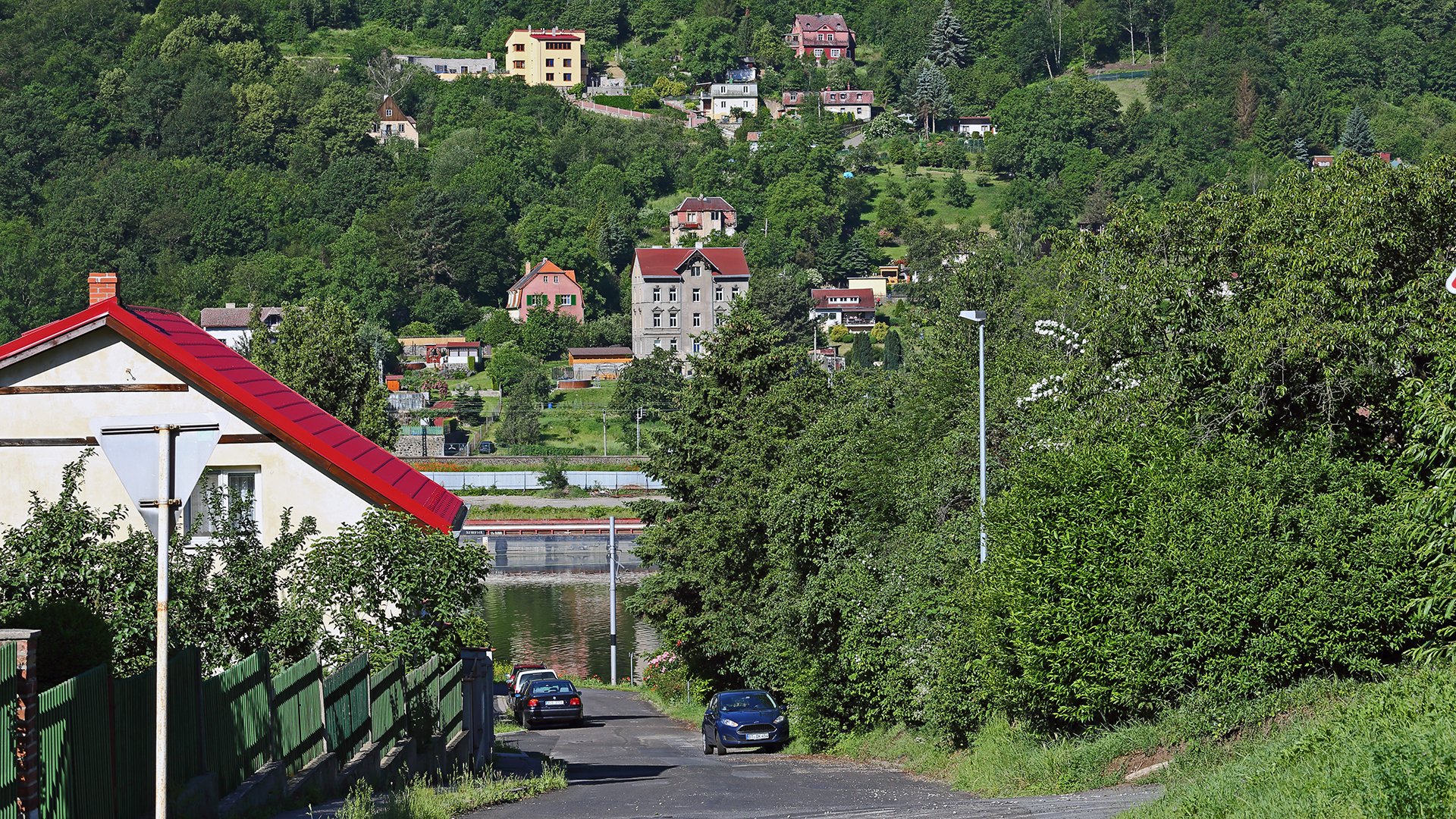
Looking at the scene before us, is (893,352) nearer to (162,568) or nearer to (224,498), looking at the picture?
(224,498)

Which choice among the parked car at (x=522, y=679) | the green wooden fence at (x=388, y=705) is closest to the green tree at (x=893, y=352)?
the parked car at (x=522, y=679)

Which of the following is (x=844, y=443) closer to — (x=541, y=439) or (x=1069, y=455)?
(x=1069, y=455)

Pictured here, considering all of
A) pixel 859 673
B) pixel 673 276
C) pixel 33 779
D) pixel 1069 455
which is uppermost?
pixel 673 276

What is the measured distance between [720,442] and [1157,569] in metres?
23.5

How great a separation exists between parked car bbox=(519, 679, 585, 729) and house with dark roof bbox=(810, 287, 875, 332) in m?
128

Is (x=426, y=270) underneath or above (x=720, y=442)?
above

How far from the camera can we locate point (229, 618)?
20000mm

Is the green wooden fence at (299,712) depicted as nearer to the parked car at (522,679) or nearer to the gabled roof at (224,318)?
the parked car at (522,679)

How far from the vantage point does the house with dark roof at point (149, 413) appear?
72.5ft

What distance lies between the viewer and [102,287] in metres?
23.1

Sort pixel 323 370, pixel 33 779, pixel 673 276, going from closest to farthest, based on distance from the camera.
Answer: pixel 33 779 → pixel 323 370 → pixel 673 276

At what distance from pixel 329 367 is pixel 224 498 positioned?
1810 centimetres

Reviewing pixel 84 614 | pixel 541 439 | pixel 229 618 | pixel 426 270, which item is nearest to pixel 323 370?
pixel 229 618

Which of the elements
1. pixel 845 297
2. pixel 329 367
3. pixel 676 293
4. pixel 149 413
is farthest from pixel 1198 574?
pixel 845 297
